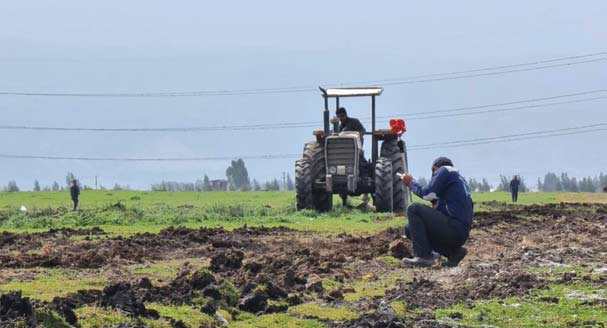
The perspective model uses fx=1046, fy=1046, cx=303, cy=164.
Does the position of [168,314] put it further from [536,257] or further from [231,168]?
[231,168]

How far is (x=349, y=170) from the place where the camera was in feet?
102

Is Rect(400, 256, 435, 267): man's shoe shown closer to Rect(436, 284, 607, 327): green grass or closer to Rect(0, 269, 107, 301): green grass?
Rect(436, 284, 607, 327): green grass

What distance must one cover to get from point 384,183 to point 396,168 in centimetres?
152

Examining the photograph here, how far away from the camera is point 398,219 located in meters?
27.6

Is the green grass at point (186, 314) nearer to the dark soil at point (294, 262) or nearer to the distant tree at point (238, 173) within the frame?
the dark soil at point (294, 262)

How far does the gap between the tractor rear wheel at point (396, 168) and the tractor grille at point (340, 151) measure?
4.52ft

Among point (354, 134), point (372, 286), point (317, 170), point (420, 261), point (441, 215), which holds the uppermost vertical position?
point (354, 134)

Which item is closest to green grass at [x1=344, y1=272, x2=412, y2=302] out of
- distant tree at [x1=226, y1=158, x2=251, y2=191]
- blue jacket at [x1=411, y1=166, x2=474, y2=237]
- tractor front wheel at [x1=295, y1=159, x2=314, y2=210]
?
blue jacket at [x1=411, y1=166, x2=474, y2=237]

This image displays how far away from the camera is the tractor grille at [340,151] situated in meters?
30.9

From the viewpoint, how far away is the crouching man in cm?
1509

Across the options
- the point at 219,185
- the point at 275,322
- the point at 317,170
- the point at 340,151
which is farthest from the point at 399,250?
the point at 219,185

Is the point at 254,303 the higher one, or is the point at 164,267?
the point at 164,267

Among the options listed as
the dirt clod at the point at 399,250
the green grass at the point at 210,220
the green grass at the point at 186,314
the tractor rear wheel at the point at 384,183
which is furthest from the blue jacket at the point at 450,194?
the tractor rear wheel at the point at 384,183

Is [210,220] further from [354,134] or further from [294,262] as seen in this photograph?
[294,262]
